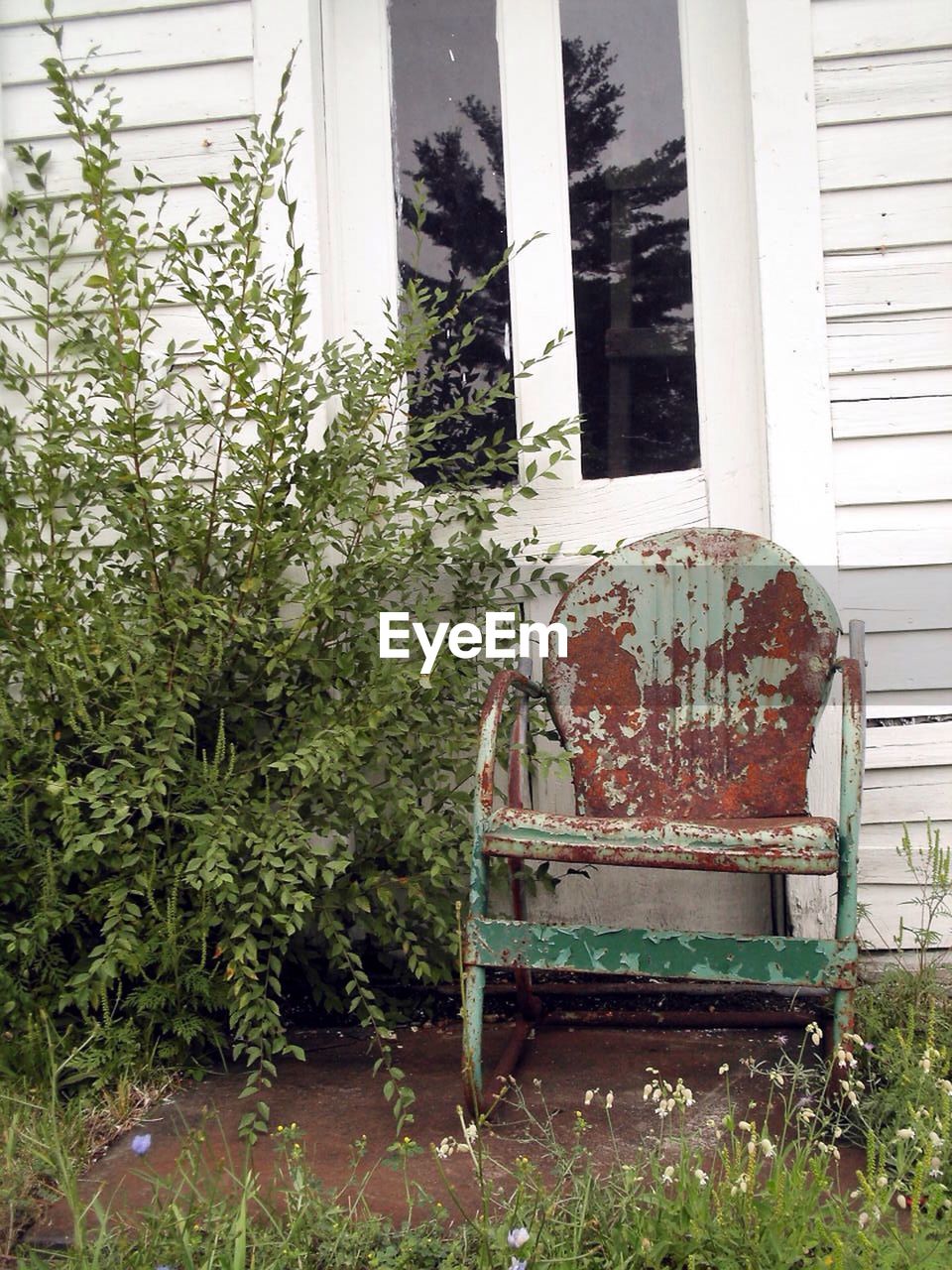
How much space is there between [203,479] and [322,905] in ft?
3.50

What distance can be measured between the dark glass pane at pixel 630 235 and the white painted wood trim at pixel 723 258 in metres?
0.04

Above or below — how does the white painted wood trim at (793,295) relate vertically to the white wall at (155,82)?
below

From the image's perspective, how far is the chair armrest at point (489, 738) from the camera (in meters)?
1.90

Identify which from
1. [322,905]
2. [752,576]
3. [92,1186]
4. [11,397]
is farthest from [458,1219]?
[11,397]

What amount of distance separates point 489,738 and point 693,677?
561 millimetres

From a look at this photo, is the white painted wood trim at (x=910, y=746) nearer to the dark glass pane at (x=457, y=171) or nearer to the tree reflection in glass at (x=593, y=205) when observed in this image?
the tree reflection in glass at (x=593, y=205)

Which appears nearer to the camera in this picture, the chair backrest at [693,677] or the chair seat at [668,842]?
the chair seat at [668,842]

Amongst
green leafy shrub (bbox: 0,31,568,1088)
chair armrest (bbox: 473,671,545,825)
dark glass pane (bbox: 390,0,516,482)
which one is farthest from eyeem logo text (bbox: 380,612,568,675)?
dark glass pane (bbox: 390,0,516,482)

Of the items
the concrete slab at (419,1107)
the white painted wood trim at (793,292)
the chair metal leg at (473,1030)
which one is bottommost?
the concrete slab at (419,1107)

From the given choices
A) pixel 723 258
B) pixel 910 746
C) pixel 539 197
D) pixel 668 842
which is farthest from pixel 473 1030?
pixel 539 197

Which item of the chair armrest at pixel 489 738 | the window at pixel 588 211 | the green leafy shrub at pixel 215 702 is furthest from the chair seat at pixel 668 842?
the window at pixel 588 211

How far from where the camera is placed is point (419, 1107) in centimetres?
198

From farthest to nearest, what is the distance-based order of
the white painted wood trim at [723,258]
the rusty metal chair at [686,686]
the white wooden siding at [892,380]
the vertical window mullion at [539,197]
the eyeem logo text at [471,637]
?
the vertical window mullion at [539,197], the white painted wood trim at [723,258], the white wooden siding at [892,380], the eyeem logo text at [471,637], the rusty metal chair at [686,686]

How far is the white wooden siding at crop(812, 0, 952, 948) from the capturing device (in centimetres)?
252
